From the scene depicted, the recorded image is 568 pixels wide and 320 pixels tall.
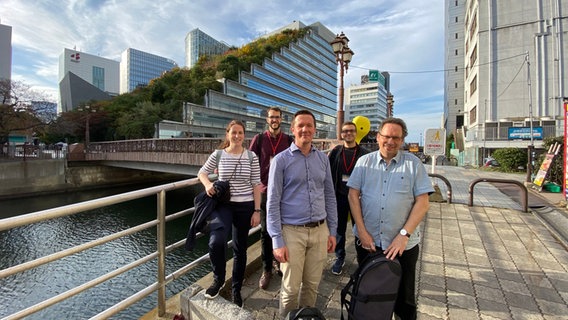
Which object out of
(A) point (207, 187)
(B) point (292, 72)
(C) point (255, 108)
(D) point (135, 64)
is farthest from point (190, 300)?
(D) point (135, 64)

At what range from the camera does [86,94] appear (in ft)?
213

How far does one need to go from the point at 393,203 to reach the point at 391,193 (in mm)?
69

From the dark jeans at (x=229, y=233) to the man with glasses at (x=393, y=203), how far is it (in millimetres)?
924

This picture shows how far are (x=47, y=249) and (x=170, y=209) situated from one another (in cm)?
730

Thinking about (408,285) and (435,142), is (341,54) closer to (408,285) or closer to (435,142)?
(435,142)

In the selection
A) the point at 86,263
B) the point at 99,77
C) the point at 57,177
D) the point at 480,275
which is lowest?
the point at 86,263

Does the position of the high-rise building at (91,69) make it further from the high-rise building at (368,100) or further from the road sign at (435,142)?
the road sign at (435,142)

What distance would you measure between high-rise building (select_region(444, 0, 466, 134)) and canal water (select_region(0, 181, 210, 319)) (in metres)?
45.7

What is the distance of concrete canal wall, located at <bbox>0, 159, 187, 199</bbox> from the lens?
19984mm

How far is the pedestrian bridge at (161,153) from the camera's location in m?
15.0

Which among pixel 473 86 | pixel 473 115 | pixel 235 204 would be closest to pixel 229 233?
pixel 235 204

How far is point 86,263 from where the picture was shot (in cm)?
909

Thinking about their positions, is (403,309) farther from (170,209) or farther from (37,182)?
(37,182)

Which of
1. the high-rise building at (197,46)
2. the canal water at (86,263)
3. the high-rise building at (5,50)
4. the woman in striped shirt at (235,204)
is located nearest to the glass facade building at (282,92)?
the high-rise building at (197,46)
